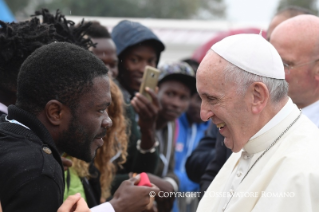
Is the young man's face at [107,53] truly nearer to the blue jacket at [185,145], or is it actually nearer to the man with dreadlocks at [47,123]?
the man with dreadlocks at [47,123]

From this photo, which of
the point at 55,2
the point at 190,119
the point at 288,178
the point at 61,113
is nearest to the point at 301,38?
the point at 288,178

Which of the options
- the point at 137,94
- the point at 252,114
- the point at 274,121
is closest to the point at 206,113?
the point at 252,114

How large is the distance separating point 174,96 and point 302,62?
2454 mm

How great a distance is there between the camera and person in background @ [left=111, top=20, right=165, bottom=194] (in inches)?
180

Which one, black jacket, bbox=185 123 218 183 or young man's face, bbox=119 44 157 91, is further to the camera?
young man's face, bbox=119 44 157 91

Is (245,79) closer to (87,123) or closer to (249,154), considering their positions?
(249,154)

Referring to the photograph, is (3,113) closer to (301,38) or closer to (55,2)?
(301,38)

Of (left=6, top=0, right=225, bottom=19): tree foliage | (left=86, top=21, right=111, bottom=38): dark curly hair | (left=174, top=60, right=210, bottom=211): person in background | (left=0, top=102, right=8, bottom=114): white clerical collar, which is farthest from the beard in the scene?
(left=6, top=0, right=225, bottom=19): tree foliage

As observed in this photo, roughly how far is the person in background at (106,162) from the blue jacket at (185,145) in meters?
1.82

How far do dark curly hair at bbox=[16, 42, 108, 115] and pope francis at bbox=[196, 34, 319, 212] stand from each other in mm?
689

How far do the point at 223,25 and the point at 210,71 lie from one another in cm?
1400

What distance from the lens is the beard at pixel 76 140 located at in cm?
269

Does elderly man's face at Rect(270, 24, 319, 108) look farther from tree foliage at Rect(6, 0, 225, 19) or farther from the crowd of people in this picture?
tree foliage at Rect(6, 0, 225, 19)

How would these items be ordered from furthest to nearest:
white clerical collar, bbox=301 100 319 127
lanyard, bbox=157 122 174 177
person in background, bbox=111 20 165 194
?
lanyard, bbox=157 122 174 177 → person in background, bbox=111 20 165 194 → white clerical collar, bbox=301 100 319 127
